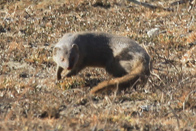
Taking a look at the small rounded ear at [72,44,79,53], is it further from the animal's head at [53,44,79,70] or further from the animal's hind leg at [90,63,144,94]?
the animal's hind leg at [90,63,144,94]

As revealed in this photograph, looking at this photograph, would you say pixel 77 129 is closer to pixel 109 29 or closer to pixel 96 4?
pixel 109 29

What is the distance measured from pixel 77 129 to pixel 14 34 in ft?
22.8

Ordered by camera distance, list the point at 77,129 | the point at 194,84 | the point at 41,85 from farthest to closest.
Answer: the point at 41,85 < the point at 194,84 < the point at 77,129

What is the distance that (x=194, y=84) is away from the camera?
624cm

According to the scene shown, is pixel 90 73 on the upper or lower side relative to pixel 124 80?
lower

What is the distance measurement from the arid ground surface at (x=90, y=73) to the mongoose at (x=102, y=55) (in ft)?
0.87

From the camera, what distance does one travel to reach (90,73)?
307 inches

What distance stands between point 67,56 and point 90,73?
1059 mm

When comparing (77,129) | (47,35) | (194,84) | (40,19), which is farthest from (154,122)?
(40,19)

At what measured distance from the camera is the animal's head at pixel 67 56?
6.83 metres

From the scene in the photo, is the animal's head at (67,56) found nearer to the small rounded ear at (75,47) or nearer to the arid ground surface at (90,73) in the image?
the small rounded ear at (75,47)

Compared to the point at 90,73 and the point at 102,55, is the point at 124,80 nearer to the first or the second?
the point at 102,55

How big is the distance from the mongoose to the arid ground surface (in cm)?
27

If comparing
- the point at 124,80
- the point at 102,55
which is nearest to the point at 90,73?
the point at 102,55
